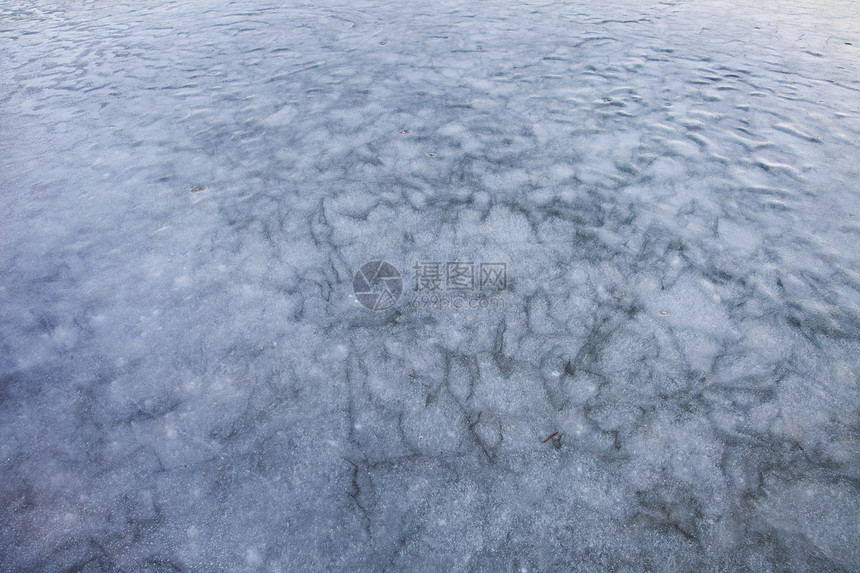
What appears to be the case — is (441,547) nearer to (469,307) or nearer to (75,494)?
(469,307)

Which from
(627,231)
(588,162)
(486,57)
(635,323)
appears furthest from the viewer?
(486,57)

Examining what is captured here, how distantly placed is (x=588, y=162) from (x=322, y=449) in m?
1.84

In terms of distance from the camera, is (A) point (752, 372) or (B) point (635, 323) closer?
(A) point (752, 372)

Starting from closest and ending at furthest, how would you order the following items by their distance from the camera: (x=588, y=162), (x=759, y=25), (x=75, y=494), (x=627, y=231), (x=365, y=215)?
(x=75, y=494), (x=627, y=231), (x=365, y=215), (x=588, y=162), (x=759, y=25)

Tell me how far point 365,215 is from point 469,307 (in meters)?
0.70

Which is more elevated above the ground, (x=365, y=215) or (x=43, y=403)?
(x=365, y=215)

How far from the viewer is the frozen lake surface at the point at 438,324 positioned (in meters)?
1.12

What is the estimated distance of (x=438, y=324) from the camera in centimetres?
161

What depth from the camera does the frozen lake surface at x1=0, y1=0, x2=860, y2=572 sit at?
1.12 meters

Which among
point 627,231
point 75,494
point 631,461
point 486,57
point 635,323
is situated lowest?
point 75,494

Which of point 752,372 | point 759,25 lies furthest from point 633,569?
point 759,25

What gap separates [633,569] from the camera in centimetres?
104

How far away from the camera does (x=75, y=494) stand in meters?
1.20

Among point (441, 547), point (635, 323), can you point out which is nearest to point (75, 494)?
point (441, 547)
